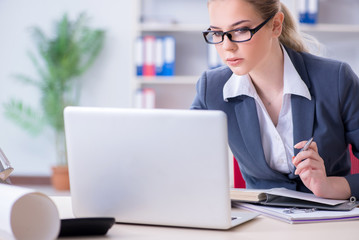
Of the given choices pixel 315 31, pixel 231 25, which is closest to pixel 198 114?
pixel 231 25

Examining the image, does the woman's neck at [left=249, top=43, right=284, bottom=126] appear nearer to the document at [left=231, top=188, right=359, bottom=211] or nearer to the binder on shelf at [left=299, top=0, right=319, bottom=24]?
the document at [left=231, top=188, right=359, bottom=211]

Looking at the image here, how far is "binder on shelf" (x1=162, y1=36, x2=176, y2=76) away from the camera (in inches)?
163

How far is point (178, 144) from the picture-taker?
3.52 ft

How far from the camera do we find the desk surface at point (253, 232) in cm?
108

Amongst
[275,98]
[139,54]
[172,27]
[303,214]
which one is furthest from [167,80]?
[303,214]

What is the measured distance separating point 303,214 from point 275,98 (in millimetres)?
537

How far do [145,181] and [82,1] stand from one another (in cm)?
410

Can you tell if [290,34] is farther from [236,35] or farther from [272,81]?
[236,35]

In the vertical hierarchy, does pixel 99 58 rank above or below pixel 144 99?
above

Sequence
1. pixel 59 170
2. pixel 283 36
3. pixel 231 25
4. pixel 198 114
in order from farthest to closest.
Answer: pixel 59 170 < pixel 283 36 < pixel 231 25 < pixel 198 114

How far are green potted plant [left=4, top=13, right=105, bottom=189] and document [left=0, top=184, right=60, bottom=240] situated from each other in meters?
3.84

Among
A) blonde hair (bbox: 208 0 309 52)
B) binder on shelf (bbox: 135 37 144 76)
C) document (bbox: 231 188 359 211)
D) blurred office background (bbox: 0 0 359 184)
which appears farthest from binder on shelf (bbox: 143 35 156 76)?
document (bbox: 231 188 359 211)

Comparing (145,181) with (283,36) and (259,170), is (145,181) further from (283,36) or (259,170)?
(283,36)

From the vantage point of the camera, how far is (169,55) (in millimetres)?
4160
